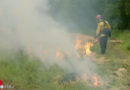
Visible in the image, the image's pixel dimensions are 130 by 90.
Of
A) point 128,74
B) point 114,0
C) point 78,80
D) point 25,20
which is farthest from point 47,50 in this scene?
point 114,0

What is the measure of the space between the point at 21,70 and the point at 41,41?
208cm

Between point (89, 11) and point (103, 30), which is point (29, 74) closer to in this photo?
point (103, 30)

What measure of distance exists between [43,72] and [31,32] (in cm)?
255

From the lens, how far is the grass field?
7.10m

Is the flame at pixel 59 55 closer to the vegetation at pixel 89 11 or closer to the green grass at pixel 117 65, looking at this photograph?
the green grass at pixel 117 65

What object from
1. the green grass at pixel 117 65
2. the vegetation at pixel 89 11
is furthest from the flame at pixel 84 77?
the vegetation at pixel 89 11

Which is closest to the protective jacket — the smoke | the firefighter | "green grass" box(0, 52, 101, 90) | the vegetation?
the firefighter

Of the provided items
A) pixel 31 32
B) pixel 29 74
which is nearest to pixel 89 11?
pixel 31 32

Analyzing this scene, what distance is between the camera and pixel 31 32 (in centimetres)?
991

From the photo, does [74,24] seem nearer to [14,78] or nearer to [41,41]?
[41,41]

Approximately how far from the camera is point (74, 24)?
20125 mm

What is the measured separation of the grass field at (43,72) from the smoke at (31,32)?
0.54 m

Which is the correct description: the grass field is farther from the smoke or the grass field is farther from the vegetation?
the vegetation

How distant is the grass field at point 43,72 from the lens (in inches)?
279
